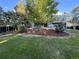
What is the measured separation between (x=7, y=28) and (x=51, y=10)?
30.0ft

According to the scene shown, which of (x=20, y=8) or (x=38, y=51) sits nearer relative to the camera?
(x=38, y=51)

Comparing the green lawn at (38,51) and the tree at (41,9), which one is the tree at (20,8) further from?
the green lawn at (38,51)

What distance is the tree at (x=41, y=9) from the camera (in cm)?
3017

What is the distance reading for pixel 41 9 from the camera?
30.2 meters

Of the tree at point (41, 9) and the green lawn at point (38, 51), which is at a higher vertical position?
the tree at point (41, 9)

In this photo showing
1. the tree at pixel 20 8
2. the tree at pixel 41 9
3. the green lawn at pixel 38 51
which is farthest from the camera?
the tree at pixel 20 8

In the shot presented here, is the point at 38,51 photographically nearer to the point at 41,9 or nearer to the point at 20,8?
the point at 41,9

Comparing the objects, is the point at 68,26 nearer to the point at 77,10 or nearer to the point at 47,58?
the point at 77,10

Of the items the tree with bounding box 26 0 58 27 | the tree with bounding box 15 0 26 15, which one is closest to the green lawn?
the tree with bounding box 26 0 58 27

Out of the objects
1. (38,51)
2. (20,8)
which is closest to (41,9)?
(20,8)

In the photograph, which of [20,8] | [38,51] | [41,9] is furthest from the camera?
[20,8]

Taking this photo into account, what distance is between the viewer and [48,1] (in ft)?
101

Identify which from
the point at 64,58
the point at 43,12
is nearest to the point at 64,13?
the point at 43,12

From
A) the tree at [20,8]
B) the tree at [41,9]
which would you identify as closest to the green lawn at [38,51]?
the tree at [41,9]
